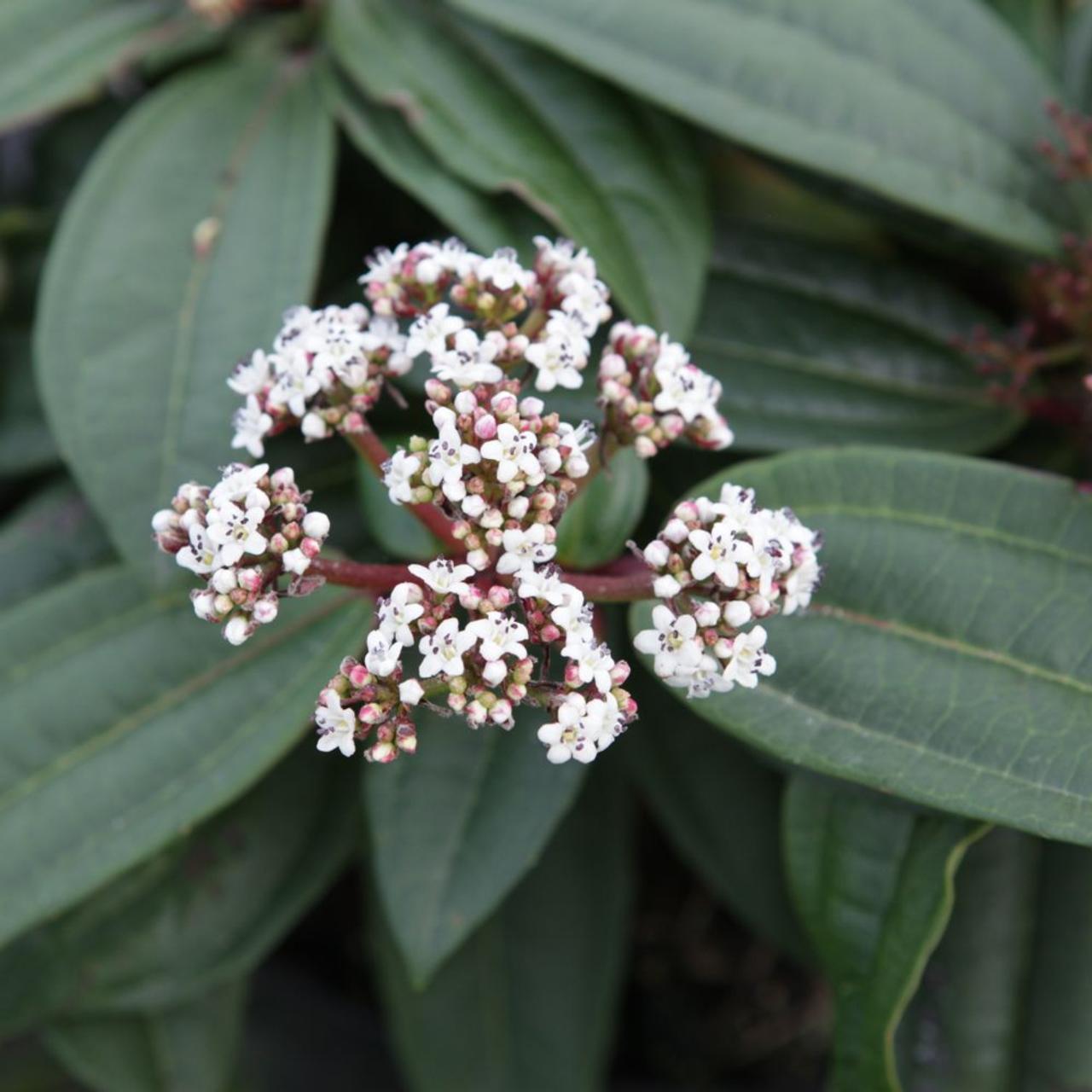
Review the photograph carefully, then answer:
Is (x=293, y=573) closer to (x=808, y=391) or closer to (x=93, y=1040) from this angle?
(x=808, y=391)

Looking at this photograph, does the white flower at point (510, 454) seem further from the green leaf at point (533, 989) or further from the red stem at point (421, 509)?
the green leaf at point (533, 989)

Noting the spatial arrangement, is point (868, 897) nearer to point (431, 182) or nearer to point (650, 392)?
point (650, 392)

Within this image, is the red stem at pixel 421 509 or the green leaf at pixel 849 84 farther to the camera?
the green leaf at pixel 849 84

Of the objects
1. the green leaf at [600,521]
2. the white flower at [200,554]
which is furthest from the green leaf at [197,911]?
the white flower at [200,554]

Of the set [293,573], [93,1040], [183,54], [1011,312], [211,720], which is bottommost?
[93,1040]

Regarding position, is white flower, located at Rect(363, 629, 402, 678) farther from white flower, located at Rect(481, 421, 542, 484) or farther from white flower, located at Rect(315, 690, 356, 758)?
white flower, located at Rect(481, 421, 542, 484)

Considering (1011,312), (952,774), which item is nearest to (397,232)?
(1011,312)

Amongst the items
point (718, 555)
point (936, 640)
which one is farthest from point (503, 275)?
point (936, 640)
